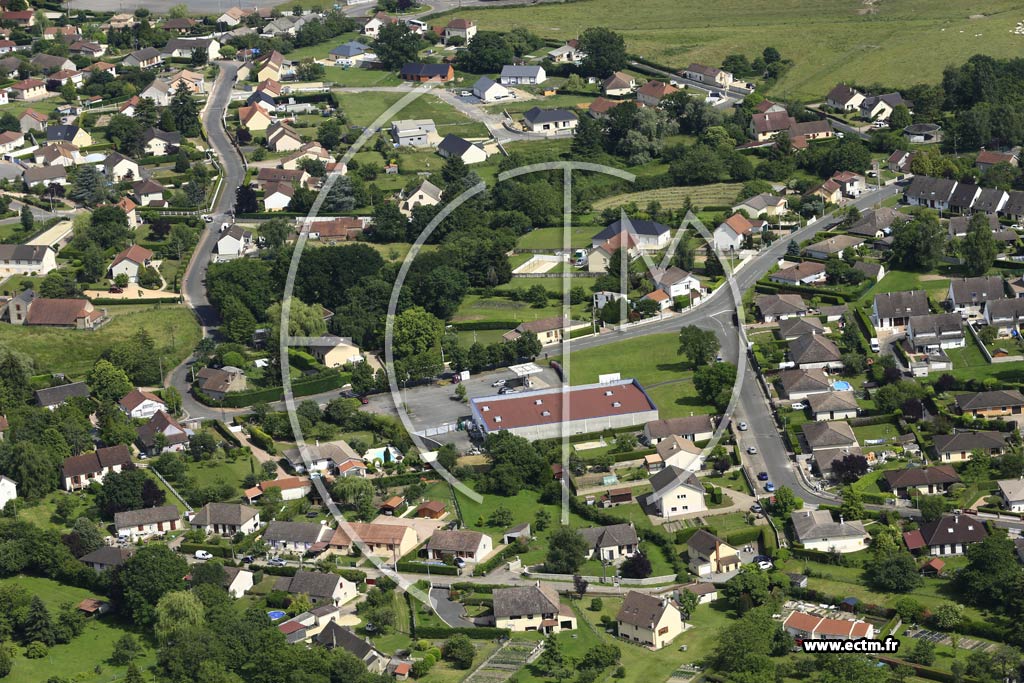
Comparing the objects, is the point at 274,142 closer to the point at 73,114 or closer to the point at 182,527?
the point at 73,114

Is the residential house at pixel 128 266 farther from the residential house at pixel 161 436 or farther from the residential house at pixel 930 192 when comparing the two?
the residential house at pixel 930 192

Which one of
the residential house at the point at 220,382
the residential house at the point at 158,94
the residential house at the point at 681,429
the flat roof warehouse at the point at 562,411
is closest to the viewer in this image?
the residential house at the point at 681,429

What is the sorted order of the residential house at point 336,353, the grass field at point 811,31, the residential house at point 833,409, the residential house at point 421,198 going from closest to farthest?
1. the residential house at point 833,409
2. the residential house at point 336,353
3. the residential house at point 421,198
4. the grass field at point 811,31

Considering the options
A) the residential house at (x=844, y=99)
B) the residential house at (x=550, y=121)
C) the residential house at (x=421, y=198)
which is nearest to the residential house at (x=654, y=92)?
the residential house at (x=550, y=121)

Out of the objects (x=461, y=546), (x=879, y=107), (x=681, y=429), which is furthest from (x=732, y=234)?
(x=461, y=546)

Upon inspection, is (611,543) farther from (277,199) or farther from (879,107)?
(879,107)

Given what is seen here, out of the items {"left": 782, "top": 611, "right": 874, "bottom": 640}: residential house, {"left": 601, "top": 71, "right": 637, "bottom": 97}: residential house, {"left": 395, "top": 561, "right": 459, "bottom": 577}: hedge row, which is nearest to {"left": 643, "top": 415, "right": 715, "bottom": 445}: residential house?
{"left": 395, "top": 561, "right": 459, "bottom": 577}: hedge row

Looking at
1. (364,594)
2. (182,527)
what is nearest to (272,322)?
(182,527)
